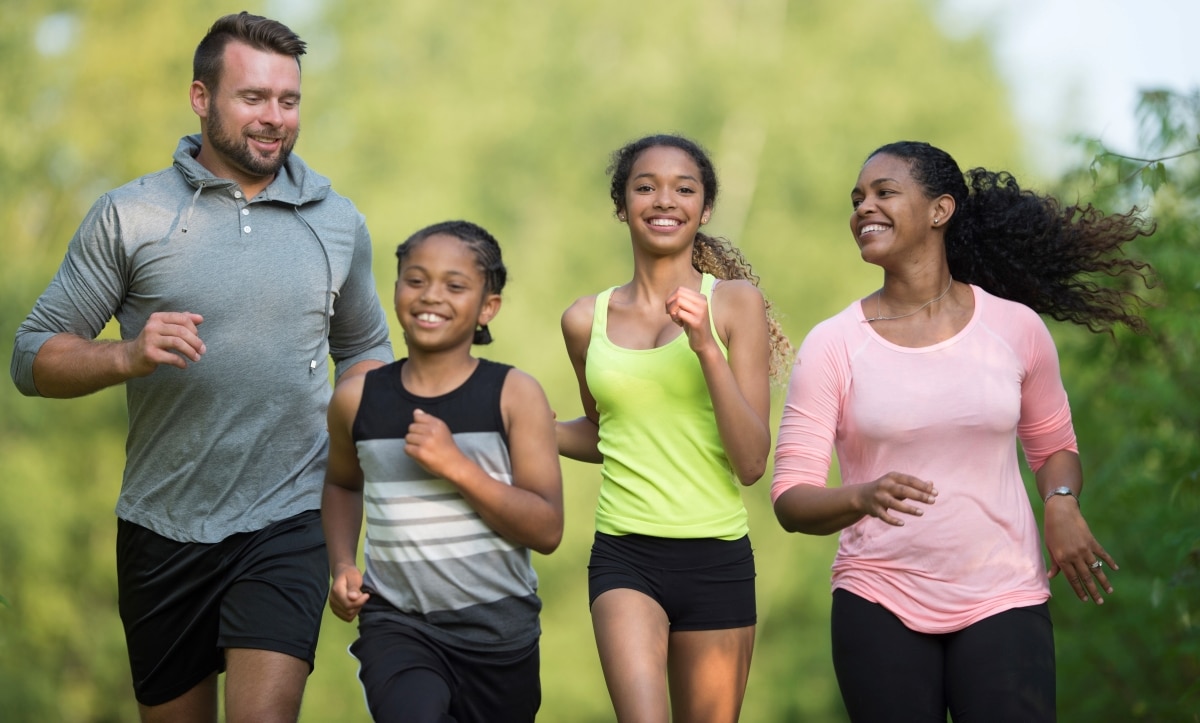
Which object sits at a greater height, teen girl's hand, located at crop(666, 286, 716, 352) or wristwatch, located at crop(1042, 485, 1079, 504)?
teen girl's hand, located at crop(666, 286, 716, 352)

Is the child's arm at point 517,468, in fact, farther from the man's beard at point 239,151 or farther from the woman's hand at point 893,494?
the man's beard at point 239,151

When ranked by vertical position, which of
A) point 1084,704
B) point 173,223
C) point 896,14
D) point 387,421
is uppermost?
point 896,14

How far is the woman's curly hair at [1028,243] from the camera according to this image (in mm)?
4906

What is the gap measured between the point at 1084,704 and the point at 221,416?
7.66 m

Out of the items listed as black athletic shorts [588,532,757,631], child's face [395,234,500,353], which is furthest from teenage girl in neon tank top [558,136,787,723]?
child's face [395,234,500,353]

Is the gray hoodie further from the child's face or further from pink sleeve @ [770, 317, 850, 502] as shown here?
pink sleeve @ [770, 317, 850, 502]

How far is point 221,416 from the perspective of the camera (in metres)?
4.63

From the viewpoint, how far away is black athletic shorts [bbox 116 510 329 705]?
14.6ft

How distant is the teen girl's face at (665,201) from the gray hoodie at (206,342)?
3.62 ft

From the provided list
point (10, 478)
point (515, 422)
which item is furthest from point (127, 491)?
point (10, 478)

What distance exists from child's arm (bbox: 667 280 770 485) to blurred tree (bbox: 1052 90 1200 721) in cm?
173

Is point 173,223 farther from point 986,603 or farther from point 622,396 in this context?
point 986,603

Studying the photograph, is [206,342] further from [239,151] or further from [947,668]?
[947,668]

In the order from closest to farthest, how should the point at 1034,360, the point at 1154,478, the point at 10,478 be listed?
the point at 1034,360 < the point at 1154,478 < the point at 10,478
